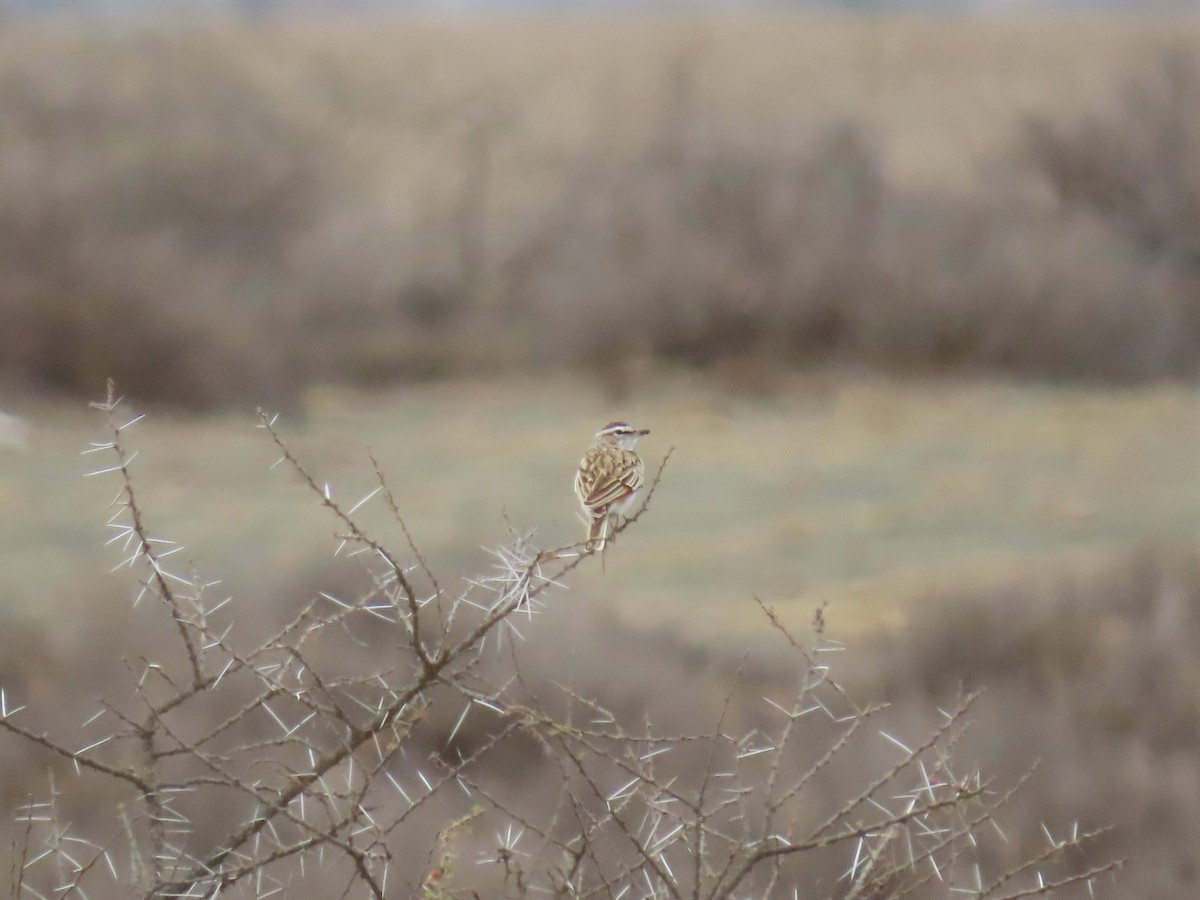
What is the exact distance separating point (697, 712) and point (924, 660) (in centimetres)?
125

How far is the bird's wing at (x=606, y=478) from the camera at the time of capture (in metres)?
6.27

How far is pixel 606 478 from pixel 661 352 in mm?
14689

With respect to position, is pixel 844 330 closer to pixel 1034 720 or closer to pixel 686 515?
pixel 686 515

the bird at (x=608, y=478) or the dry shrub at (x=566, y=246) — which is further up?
the bird at (x=608, y=478)

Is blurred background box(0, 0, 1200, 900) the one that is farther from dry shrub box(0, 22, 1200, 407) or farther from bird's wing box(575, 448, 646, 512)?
bird's wing box(575, 448, 646, 512)

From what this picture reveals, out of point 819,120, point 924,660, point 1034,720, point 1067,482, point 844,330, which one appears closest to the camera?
point 1034,720

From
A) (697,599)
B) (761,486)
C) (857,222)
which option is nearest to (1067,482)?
(761,486)

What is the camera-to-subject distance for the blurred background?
893cm

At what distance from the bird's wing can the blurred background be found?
1.67 metres

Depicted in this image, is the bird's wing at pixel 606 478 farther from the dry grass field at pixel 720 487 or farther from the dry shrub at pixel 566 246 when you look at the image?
the dry shrub at pixel 566 246

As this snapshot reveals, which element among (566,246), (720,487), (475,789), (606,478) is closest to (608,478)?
(606,478)

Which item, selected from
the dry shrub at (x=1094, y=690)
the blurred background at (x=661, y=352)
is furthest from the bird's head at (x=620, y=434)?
the dry shrub at (x=1094, y=690)

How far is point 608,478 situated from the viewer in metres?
6.41

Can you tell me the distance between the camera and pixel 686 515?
15047 millimetres
